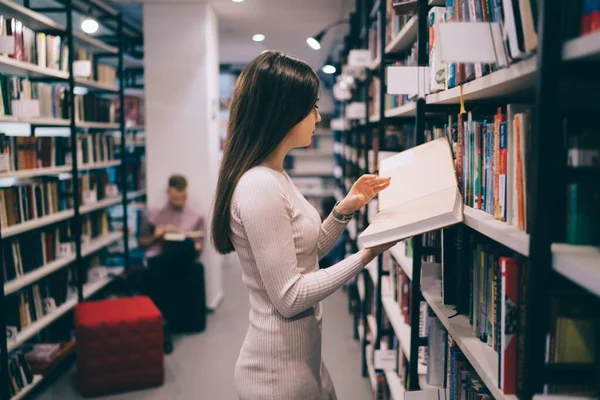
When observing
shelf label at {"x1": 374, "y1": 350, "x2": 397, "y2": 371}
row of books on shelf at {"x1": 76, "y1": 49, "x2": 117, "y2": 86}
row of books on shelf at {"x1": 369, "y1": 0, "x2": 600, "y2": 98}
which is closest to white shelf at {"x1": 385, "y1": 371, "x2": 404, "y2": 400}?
shelf label at {"x1": 374, "y1": 350, "x2": 397, "y2": 371}

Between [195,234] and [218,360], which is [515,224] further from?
[195,234]

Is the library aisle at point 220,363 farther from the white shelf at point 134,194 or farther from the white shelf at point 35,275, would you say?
the white shelf at point 134,194

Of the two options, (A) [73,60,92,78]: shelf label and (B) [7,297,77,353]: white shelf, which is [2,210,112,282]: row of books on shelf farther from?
(A) [73,60,92,78]: shelf label

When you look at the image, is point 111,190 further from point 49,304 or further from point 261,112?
point 261,112

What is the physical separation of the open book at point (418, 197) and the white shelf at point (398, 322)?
758 millimetres

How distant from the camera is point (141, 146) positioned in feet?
20.1

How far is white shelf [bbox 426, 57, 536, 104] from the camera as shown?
0.89 m

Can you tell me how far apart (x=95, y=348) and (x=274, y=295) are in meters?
2.25

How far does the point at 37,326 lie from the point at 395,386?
2140 mm

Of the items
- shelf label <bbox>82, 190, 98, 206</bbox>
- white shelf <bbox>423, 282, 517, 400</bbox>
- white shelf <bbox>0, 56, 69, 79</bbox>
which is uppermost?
white shelf <bbox>0, 56, 69, 79</bbox>

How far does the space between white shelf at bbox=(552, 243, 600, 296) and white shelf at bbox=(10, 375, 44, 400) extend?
289cm

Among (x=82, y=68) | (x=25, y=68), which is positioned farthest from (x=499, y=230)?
(x=82, y=68)

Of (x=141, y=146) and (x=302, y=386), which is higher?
(x=141, y=146)

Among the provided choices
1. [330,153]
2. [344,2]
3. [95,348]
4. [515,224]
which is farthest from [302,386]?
[330,153]
